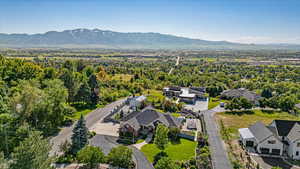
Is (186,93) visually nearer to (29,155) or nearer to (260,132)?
(260,132)

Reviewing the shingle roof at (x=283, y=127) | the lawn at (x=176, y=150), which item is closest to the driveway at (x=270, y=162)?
the shingle roof at (x=283, y=127)

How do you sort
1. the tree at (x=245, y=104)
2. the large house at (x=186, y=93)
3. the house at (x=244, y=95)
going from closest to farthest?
the tree at (x=245, y=104) → the house at (x=244, y=95) → the large house at (x=186, y=93)

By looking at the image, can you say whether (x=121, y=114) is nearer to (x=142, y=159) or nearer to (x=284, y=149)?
(x=142, y=159)

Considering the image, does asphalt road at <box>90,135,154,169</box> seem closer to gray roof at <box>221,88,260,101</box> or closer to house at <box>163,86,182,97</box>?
house at <box>163,86,182,97</box>

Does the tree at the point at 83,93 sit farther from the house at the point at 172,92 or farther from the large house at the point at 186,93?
the large house at the point at 186,93

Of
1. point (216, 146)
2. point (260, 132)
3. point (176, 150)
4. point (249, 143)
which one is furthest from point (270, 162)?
point (176, 150)

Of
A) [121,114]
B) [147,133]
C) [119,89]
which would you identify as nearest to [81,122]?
[147,133]
